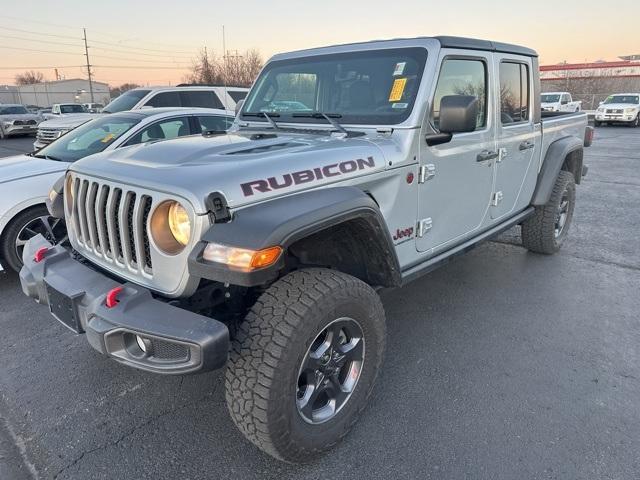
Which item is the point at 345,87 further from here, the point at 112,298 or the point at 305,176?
the point at 112,298

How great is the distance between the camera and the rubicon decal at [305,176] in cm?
212

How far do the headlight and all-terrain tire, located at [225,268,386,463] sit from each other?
0.45 m

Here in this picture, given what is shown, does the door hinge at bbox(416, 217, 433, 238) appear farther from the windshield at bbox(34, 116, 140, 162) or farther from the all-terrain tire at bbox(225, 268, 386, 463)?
the windshield at bbox(34, 116, 140, 162)

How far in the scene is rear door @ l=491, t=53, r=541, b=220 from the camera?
3770 millimetres

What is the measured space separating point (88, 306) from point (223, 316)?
2.12 ft

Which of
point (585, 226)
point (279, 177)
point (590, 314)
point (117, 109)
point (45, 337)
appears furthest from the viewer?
point (117, 109)

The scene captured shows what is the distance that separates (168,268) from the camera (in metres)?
2.11

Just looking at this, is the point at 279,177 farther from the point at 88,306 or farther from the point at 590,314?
the point at 590,314

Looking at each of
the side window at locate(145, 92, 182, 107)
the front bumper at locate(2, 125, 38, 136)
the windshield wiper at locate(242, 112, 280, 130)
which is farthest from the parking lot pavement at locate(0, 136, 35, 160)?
the windshield wiper at locate(242, 112, 280, 130)

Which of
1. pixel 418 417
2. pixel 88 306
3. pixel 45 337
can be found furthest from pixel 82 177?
pixel 418 417

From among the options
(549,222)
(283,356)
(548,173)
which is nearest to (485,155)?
(548,173)

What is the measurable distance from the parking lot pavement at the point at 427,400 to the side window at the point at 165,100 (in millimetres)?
6109

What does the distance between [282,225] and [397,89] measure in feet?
4.94

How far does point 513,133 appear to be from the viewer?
390cm
